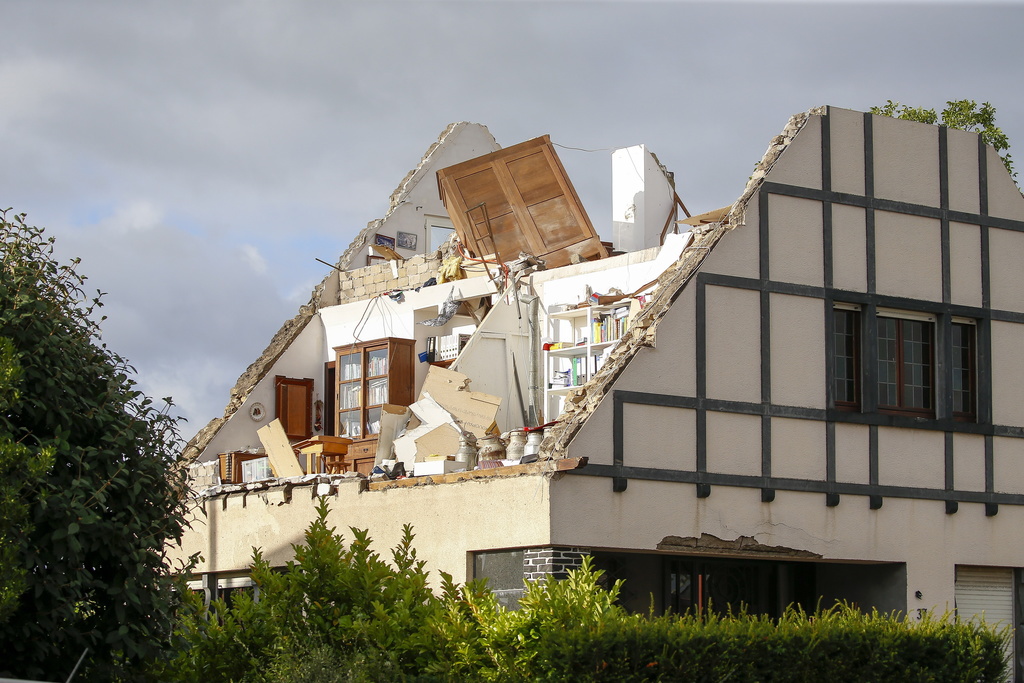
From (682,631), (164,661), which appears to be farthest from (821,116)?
(164,661)

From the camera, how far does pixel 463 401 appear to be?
17.9m

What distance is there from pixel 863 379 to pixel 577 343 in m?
3.70

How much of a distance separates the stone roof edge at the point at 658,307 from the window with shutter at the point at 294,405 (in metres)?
6.66

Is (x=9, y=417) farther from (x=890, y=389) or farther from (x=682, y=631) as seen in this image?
(x=890, y=389)

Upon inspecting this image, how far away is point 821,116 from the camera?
53.2 feet

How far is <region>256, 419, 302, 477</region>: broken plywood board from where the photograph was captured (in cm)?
1858

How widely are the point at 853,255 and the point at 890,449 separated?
2359 mm

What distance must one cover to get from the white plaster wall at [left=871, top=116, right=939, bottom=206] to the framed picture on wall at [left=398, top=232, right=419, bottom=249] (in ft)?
32.6

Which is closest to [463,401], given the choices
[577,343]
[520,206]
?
[577,343]

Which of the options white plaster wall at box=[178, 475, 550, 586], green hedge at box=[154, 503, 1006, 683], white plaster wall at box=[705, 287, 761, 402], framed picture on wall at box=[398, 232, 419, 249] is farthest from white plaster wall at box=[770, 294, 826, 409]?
framed picture on wall at box=[398, 232, 419, 249]

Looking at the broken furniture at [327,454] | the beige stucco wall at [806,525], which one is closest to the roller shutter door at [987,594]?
the beige stucco wall at [806,525]

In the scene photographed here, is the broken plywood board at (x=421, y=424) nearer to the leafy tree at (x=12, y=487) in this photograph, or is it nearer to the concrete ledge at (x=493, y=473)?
the concrete ledge at (x=493, y=473)

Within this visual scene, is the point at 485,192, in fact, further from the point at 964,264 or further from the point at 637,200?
the point at 964,264

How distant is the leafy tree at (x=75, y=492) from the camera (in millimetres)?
9578
